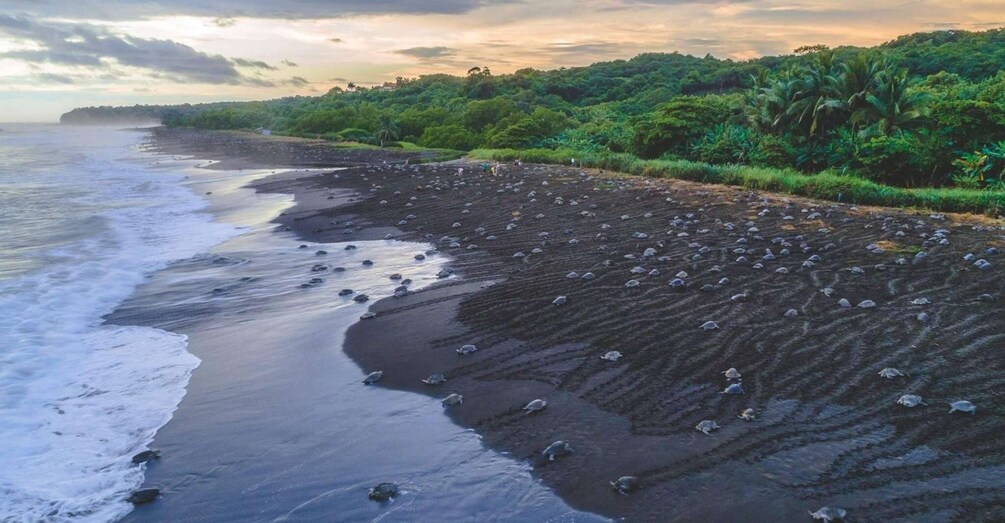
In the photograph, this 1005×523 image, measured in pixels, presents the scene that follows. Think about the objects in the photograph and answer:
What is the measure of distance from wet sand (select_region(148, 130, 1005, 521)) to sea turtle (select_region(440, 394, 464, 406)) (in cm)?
13

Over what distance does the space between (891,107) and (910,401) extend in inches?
925

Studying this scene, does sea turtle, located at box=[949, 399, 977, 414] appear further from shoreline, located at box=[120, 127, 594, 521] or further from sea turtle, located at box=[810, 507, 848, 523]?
shoreline, located at box=[120, 127, 594, 521]

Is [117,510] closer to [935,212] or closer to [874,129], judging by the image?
[935,212]

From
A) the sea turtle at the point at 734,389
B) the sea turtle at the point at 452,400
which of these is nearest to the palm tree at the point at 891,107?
the sea turtle at the point at 734,389

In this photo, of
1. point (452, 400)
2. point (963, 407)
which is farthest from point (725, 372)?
point (452, 400)

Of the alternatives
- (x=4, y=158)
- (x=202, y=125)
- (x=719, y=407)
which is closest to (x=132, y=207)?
(x=719, y=407)

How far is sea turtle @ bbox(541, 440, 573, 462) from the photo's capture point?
678 cm

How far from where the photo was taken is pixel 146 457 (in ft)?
23.6

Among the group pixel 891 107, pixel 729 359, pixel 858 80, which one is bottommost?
pixel 729 359

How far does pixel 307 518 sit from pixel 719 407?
14.7 feet

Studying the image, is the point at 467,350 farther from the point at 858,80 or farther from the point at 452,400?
the point at 858,80

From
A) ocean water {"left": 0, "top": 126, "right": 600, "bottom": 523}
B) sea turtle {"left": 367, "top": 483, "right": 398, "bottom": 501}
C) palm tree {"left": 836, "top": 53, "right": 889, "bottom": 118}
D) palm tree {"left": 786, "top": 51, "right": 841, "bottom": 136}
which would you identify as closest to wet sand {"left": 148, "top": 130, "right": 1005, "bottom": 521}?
ocean water {"left": 0, "top": 126, "right": 600, "bottom": 523}

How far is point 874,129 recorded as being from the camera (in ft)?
88.9

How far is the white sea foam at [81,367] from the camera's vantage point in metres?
6.89
